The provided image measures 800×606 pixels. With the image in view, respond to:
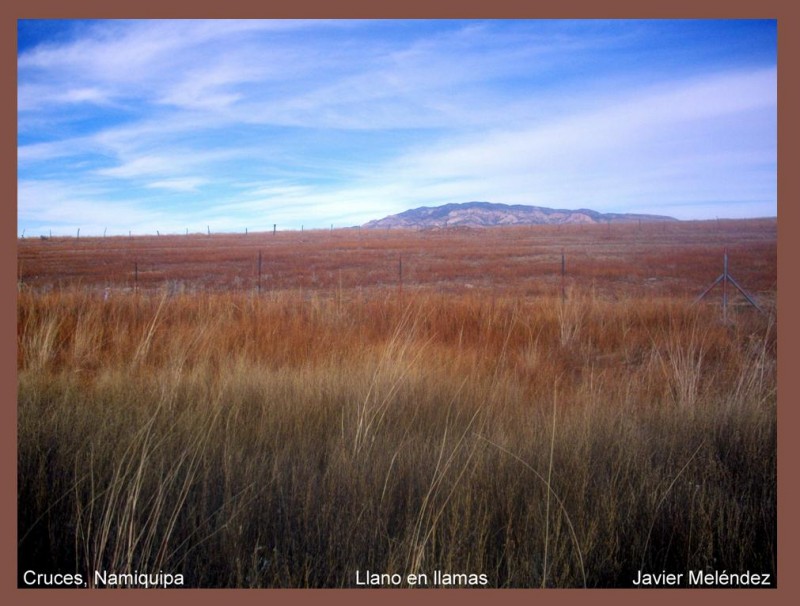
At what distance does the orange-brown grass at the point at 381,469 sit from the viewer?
2.62 meters

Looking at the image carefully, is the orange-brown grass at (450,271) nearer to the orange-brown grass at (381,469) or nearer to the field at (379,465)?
the field at (379,465)

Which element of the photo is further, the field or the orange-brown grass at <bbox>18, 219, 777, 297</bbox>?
the orange-brown grass at <bbox>18, 219, 777, 297</bbox>

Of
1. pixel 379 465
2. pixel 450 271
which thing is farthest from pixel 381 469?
pixel 450 271

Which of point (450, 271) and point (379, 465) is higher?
point (450, 271)

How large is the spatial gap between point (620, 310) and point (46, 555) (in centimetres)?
805

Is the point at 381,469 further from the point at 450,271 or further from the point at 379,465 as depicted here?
the point at 450,271

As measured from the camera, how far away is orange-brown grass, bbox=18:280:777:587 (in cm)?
262

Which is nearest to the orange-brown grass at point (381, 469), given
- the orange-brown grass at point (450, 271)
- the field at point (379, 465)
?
the field at point (379, 465)

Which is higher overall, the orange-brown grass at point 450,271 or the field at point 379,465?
the orange-brown grass at point 450,271

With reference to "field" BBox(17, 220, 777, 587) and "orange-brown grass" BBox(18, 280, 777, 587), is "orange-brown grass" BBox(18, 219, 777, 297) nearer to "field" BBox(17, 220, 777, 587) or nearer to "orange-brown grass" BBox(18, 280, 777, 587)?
"field" BBox(17, 220, 777, 587)

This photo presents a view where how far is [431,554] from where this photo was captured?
2564 millimetres

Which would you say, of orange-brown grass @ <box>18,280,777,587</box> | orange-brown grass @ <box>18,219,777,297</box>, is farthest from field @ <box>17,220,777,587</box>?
orange-brown grass @ <box>18,219,777,297</box>

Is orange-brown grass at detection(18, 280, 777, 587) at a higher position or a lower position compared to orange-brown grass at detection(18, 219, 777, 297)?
lower

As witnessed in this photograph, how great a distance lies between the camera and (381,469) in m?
3.13
